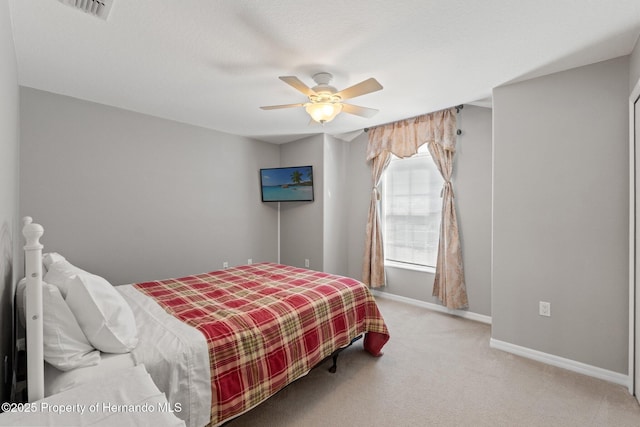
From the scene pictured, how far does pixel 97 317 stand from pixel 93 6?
1728mm

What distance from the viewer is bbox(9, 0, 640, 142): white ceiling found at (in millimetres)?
1656

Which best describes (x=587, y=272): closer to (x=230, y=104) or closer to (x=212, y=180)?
(x=230, y=104)

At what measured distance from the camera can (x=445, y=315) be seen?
349cm

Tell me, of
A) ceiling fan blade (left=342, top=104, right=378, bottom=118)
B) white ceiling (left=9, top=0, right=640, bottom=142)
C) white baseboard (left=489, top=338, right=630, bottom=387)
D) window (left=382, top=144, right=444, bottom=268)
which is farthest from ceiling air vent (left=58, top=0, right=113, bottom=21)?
white baseboard (left=489, top=338, right=630, bottom=387)

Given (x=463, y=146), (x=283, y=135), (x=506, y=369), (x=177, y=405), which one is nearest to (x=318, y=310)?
(x=177, y=405)

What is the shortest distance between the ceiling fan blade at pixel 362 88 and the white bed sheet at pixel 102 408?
2092 mm

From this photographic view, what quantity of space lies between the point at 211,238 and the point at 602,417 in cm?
423

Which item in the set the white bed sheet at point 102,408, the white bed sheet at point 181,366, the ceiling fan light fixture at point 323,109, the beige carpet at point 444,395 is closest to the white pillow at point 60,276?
the white bed sheet at point 181,366

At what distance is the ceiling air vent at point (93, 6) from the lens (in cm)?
156

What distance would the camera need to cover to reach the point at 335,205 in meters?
4.55

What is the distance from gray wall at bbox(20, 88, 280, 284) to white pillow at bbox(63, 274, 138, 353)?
2156mm

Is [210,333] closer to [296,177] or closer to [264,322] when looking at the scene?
[264,322]

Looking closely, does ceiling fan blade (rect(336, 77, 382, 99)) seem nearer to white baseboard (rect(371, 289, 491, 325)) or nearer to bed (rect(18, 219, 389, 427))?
bed (rect(18, 219, 389, 427))

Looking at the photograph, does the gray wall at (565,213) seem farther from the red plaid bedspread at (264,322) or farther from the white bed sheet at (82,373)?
the white bed sheet at (82,373)
